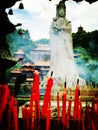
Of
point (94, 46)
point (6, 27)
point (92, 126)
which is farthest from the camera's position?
point (94, 46)

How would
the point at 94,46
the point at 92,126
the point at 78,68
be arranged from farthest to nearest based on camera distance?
the point at 94,46, the point at 78,68, the point at 92,126

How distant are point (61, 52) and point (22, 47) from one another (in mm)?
11533

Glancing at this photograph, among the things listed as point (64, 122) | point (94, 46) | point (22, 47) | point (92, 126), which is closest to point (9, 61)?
point (64, 122)

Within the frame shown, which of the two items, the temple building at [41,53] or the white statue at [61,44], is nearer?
the white statue at [61,44]

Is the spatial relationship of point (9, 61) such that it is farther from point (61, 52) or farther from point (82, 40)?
point (82, 40)

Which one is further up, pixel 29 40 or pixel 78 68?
pixel 29 40

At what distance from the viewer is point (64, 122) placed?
2.46 metres

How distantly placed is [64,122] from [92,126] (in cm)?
21

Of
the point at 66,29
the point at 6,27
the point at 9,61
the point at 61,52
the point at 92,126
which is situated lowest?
the point at 92,126

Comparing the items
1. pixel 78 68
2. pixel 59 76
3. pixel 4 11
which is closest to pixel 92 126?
pixel 4 11

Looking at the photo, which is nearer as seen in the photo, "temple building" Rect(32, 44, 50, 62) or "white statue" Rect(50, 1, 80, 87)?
"white statue" Rect(50, 1, 80, 87)

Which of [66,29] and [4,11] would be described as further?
[66,29]

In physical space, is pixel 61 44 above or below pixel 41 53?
below

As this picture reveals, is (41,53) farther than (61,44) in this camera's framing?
Yes
